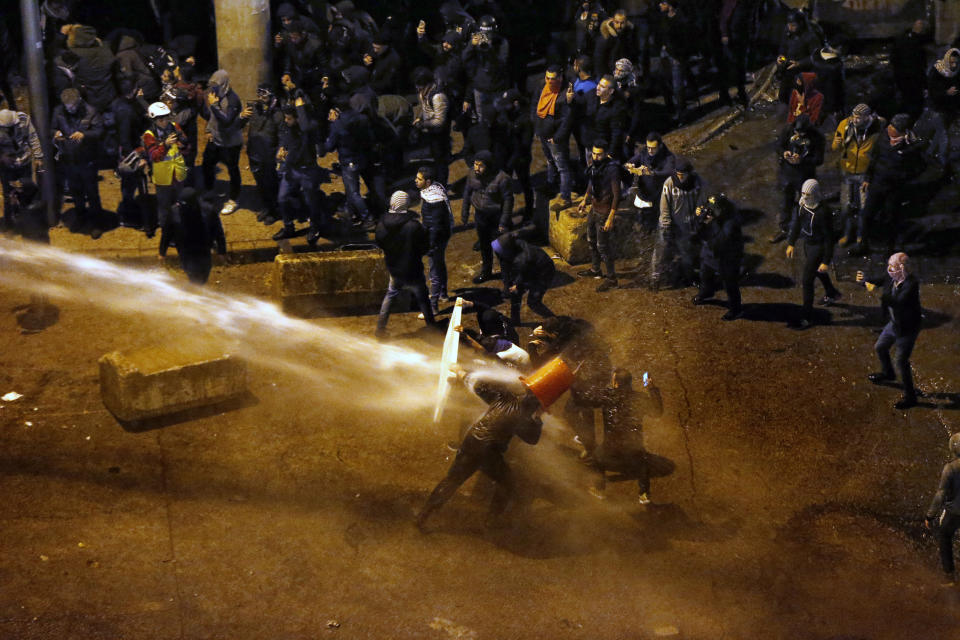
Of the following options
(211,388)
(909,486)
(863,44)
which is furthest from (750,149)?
(211,388)

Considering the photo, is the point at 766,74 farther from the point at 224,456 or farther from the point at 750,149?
the point at 224,456

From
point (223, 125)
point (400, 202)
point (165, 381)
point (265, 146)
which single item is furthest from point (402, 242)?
point (223, 125)

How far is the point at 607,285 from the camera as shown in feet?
50.9

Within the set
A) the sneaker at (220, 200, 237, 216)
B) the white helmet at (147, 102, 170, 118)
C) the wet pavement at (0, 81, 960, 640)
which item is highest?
the white helmet at (147, 102, 170, 118)

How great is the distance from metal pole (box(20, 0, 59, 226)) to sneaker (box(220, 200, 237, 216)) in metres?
2.44

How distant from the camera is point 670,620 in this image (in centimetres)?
945

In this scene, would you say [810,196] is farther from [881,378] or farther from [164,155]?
[164,155]

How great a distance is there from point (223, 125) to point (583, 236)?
555 centimetres

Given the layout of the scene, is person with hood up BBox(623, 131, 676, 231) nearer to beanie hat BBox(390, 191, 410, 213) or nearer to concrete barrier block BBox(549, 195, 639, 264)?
concrete barrier block BBox(549, 195, 639, 264)

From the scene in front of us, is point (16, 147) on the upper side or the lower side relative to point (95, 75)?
lower

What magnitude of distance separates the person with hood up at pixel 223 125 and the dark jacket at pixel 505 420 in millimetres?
8639

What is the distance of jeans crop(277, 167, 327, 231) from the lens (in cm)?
1667

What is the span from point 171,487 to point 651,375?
528cm

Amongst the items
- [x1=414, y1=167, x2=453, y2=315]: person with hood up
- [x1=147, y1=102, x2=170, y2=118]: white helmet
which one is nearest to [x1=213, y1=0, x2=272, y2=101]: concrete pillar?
[x1=147, y1=102, x2=170, y2=118]: white helmet
